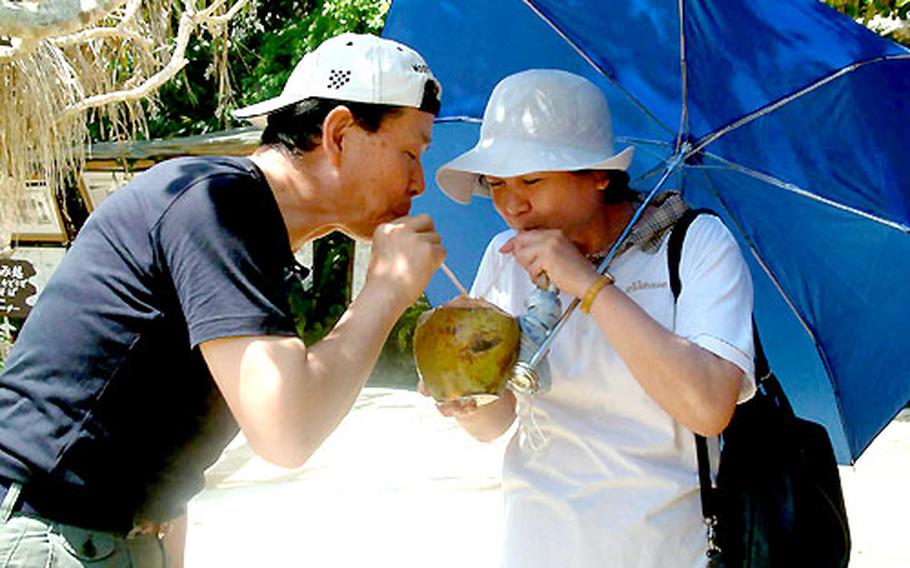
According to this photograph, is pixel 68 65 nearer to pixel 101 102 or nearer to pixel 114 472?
pixel 101 102

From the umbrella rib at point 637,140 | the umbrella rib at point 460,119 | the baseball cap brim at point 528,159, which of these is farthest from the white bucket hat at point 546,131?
the umbrella rib at point 460,119

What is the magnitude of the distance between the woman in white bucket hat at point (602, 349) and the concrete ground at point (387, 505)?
8.00 ft

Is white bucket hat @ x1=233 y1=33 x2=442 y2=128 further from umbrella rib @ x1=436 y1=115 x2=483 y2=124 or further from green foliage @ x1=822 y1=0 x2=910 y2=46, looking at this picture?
green foliage @ x1=822 y1=0 x2=910 y2=46

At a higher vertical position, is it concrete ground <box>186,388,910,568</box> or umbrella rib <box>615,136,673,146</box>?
umbrella rib <box>615,136,673,146</box>

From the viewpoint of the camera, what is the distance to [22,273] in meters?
8.84

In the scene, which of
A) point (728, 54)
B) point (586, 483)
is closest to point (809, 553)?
point (586, 483)

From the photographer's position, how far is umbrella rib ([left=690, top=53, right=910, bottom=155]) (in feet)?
6.87

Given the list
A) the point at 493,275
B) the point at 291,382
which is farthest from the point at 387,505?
the point at 291,382

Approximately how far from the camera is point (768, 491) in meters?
1.88

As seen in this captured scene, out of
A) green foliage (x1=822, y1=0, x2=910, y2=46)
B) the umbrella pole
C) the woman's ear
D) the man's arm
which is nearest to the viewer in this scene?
the man's arm

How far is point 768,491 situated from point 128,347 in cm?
115

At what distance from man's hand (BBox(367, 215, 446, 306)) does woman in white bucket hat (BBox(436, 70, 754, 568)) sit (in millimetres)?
213

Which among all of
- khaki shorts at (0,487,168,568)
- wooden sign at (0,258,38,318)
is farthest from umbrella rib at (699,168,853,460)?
wooden sign at (0,258,38,318)

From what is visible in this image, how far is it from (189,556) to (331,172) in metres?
3.83
